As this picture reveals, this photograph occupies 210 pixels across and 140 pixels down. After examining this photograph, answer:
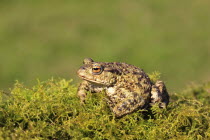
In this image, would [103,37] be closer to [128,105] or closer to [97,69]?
[97,69]

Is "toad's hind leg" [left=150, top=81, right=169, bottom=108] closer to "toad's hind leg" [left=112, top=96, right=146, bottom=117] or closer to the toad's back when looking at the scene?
the toad's back

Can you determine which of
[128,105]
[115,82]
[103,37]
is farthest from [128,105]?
[103,37]

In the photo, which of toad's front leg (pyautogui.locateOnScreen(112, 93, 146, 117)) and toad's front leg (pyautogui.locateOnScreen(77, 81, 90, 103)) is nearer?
toad's front leg (pyautogui.locateOnScreen(112, 93, 146, 117))

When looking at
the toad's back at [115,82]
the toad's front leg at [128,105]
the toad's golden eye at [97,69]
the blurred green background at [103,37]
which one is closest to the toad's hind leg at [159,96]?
the toad's back at [115,82]

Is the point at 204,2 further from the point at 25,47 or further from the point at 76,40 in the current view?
the point at 25,47

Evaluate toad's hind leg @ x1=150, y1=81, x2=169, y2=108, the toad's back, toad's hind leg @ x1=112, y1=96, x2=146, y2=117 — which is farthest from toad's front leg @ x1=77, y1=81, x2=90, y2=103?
toad's hind leg @ x1=150, y1=81, x2=169, y2=108

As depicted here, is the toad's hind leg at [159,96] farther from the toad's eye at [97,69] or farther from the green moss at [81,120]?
the toad's eye at [97,69]

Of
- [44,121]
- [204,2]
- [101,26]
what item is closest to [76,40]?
[101,26]
